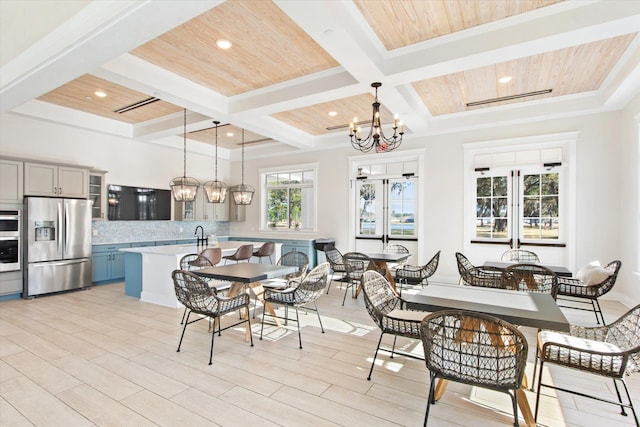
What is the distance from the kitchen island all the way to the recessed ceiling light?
295 cm

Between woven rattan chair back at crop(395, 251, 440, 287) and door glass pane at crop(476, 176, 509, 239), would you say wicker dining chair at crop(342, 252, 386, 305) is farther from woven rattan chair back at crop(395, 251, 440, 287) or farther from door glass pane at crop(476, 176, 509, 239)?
door glass pane at crop(476, 176, 509, 239)

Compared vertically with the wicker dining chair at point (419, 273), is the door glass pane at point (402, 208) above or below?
above

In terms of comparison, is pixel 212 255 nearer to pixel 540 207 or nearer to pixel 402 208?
pixel 402 208

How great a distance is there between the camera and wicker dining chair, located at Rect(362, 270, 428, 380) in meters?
2.62

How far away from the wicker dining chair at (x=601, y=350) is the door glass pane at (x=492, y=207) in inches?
151

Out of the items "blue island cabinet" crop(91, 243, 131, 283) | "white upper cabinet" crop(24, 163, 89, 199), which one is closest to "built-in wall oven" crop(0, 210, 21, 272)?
"white upper cabinet" crop(24, 163, 89, 199)

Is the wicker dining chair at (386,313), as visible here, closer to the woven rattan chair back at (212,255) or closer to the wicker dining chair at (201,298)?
the wicker dining chair at (201,298)

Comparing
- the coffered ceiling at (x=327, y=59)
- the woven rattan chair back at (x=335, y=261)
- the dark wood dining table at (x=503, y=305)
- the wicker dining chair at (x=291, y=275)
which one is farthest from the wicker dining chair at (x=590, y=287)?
the wicker dining chair at (x=291, y=275)

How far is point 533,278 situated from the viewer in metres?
3.88

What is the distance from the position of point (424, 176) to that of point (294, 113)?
2.88 meters

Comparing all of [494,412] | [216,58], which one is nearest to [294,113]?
[216,58]

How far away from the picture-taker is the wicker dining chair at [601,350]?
2.05 meters

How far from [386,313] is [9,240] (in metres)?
5.98

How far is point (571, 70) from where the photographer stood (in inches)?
173
